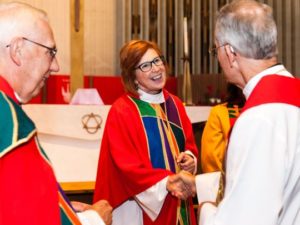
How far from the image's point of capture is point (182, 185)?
3.31 m

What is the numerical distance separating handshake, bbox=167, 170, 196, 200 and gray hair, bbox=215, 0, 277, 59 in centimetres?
132

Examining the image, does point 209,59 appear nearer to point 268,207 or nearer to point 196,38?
point 196,38

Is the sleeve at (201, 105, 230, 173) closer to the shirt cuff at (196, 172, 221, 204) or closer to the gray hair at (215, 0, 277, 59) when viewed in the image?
the shirt cuff at (196, 172, 221, 204)

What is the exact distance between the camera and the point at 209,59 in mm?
8789

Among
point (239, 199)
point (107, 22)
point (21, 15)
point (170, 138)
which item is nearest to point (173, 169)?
point (170, 138)

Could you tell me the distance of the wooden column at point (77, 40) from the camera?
6055mm

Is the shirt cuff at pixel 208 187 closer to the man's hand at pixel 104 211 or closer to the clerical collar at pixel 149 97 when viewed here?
the man's hand at pixel 104 211

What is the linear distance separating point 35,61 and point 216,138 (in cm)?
231

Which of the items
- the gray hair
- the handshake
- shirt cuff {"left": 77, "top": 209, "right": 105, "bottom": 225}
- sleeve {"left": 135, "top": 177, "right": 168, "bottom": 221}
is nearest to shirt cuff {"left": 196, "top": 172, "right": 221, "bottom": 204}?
the handshake

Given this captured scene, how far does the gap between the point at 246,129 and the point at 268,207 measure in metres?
0.28

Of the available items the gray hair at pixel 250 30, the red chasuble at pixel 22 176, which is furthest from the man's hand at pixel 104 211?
the gray hair at pixel 250 30

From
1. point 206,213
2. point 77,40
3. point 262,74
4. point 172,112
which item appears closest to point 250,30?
point 262,74

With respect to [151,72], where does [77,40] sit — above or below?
above

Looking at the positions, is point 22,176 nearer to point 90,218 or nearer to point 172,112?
point 90,218
